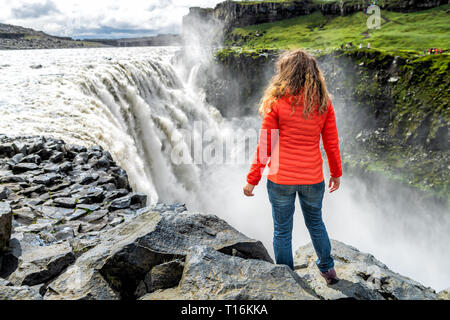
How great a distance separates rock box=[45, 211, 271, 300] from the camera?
10.8 ft

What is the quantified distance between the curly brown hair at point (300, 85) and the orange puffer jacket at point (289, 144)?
3.4 inches

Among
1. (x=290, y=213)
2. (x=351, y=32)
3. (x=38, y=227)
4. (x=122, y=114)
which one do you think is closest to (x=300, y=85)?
(x=290, y=213)

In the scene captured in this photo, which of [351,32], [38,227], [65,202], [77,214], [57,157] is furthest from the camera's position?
[351,32]

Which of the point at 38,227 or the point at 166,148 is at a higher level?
the point at 38,227

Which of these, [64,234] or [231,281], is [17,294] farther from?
[64,234]

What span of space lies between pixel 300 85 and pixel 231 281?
2.82 m

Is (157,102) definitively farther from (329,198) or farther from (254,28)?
(254,28)

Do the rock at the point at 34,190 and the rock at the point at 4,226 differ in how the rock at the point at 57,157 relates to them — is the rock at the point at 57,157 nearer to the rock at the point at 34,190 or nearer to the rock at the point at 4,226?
the rock at the point at 34,190

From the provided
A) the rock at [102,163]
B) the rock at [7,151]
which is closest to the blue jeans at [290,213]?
the rock at [102,163]

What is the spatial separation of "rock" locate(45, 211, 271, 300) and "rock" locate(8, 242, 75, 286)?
1.33ft

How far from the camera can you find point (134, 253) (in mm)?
3635

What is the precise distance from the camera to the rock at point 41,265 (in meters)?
3.77

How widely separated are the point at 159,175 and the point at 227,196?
1179cm
